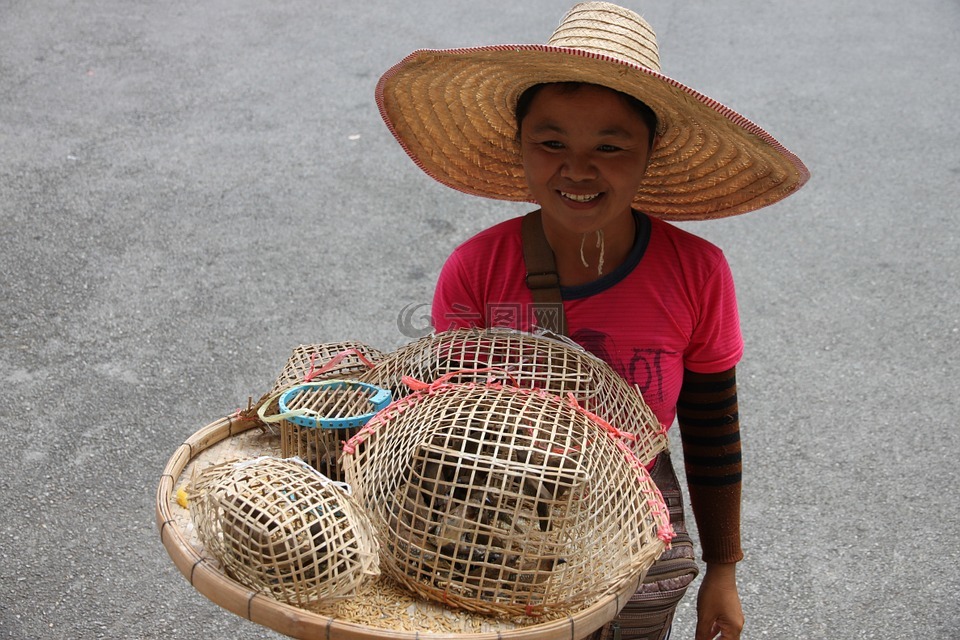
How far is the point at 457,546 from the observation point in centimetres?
133

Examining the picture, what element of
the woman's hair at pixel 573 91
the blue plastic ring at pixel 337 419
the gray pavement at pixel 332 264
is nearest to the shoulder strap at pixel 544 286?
the woman's hair at pixel 573 91

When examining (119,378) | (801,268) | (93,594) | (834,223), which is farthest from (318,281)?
(834,223)

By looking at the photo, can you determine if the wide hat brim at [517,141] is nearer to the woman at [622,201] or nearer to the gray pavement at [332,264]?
the woman at [622,201]

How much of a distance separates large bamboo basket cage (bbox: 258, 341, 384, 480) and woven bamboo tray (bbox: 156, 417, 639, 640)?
0.22 metres

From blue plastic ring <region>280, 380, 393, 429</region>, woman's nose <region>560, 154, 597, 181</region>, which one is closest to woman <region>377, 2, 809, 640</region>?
woman's nose <region>560, 154, 597, 181</region>

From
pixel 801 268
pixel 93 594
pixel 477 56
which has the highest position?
pixel 477 56

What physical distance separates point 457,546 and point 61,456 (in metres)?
2.53

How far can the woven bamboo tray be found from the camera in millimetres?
1247

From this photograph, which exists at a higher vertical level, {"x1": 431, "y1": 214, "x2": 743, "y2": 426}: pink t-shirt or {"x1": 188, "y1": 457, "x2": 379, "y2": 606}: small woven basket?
{"x1": 431, "y1": 214, "x2": 743, "y2": 426}: pink t-shirt

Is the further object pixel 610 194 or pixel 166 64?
pixel 166 64

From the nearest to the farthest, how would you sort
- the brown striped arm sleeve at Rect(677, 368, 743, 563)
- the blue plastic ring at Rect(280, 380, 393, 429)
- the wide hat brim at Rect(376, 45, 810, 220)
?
the blue plastic ring at Rect(280, 380, 393, 429)
the wide hat brim at Rect(376, 45, 810, 220)
the brown striped arm sleeve at Rect(677, 368, 743, 563)

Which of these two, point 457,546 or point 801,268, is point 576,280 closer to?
point 457,546

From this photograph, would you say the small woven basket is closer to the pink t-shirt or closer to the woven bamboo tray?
the woven bamboo tray

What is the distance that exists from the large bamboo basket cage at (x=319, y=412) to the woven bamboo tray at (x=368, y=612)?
219 mm
